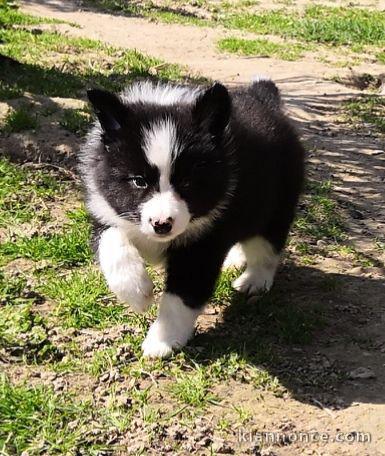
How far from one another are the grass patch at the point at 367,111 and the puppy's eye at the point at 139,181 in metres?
5.16

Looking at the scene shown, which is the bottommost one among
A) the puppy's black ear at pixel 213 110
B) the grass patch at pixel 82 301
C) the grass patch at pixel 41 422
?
the grass patch at pixel 82 301

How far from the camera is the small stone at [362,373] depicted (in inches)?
156

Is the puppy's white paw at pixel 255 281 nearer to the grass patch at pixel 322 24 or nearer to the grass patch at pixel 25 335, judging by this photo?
the grass patch at pixel 25 335

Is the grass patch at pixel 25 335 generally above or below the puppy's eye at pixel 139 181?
below

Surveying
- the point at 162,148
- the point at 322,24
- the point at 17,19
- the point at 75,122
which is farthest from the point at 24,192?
the point at 322,24

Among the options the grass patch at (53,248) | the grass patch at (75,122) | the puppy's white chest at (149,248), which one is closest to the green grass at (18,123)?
the grass patch at (75,122)

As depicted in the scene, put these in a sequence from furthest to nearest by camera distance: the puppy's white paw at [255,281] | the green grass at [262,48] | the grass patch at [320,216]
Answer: the green grass at [262,48] < the grass patch at [320,216] < the puppy's white paw at [255,281]

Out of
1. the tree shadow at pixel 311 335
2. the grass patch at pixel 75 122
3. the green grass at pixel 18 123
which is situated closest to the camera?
the tree shadow at pixel 311 335

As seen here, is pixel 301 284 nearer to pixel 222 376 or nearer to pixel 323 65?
pixel 222 376

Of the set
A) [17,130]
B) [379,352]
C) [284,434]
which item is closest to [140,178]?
[284,434]

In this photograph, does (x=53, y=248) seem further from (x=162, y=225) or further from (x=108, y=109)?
(x=162, y=225)

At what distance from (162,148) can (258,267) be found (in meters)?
1.52

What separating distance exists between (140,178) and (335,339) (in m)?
1.50

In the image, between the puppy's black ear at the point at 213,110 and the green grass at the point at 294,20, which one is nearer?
the puppy's black ear at the point at 213,110
